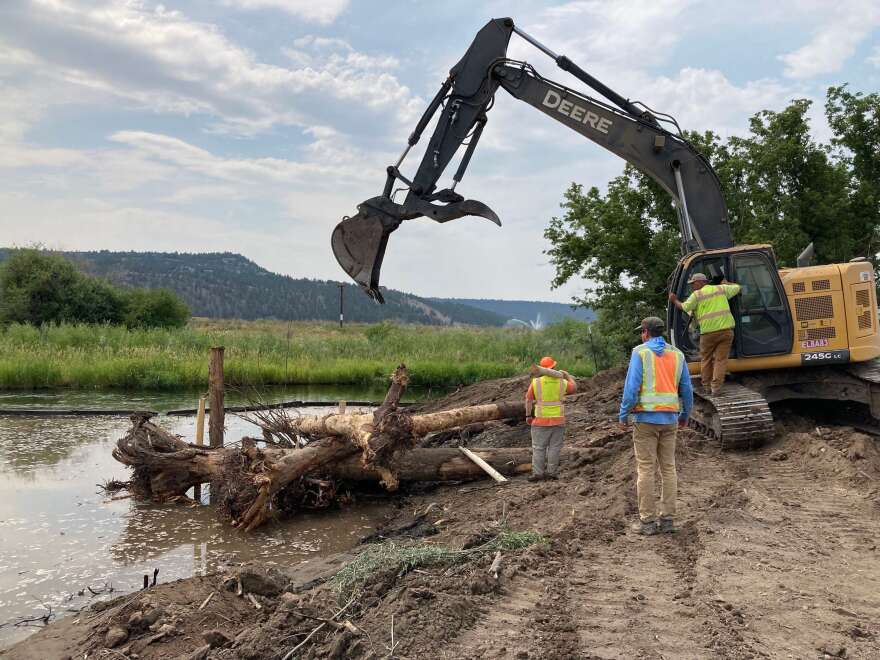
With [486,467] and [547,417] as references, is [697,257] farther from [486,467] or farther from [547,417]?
[486,467]

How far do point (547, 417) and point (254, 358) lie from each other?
64.1 feet

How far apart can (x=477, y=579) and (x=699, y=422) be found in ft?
21.0

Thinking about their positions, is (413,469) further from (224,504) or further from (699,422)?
(699,422)

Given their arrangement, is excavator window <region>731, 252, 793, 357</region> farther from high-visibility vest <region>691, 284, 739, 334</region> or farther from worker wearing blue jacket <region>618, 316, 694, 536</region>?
worker wearing blue jacket <region>618, 316, 694, 536</region>

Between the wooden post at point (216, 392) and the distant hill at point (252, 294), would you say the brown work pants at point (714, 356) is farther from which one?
the distant hill at point (252, 294)

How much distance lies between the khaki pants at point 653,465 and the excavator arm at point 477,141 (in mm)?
4791

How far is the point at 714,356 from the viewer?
32.2 ft

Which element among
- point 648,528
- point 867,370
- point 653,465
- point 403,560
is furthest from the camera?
point 867,370

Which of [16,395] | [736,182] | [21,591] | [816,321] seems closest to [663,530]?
[816,321]

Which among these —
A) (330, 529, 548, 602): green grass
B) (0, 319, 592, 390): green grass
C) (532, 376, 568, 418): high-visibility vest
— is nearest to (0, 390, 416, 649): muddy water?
(532, 376, 568, 418): high-visibility vest

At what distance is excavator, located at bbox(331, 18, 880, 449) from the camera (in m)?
9.80

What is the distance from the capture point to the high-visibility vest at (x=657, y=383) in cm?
657

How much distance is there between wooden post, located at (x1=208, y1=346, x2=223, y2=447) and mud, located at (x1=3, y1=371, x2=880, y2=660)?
15.7 feet

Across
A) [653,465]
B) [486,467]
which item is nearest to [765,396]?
[486,467]
